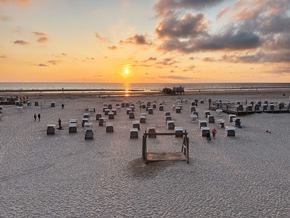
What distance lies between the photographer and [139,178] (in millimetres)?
15250

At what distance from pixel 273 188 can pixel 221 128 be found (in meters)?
16.0

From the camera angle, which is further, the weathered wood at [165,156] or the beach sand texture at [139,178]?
the weathered wood at [165,156]

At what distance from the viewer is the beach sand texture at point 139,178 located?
12023mm

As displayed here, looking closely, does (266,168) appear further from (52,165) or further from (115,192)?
(52,165)

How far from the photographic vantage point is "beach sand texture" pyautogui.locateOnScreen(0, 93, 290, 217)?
39.4 ft

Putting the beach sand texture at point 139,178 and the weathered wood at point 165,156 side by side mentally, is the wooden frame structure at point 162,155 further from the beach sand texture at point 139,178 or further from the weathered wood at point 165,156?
the beach sand texture at point 139,178

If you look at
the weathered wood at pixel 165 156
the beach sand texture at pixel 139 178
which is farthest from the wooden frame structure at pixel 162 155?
the beach sand texture at pixel 139 178

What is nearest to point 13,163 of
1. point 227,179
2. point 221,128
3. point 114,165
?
point 114,165

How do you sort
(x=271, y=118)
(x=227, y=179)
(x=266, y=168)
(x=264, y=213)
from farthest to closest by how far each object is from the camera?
1. (x=271, y=118)
2. (x=266, y=168)
3. (x=227, y=179)
4. (x=264, y=213)

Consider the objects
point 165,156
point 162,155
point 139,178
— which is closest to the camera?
point 139,178

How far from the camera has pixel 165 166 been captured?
1689 cm

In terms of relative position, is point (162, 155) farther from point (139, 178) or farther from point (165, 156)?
point (139, 178)

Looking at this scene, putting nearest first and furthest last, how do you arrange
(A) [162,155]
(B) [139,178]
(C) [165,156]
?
(B) [139,178]
(C) [165,156]
(A) [162,155]

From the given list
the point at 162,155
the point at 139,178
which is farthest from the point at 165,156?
the point at 139,178
